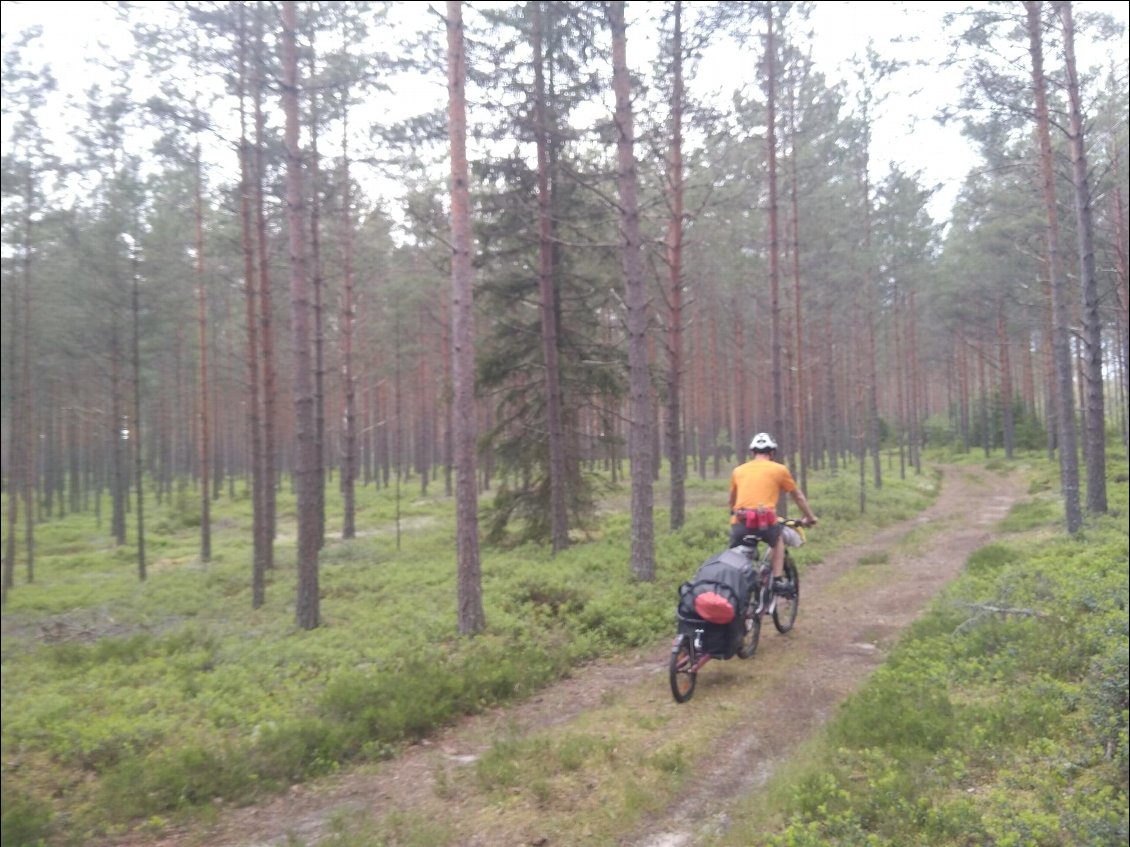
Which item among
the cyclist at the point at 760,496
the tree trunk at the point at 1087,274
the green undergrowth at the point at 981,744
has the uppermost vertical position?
the tree trunk at the point at 1087,274

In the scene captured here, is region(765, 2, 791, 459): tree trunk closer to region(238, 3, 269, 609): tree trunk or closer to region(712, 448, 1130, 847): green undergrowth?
region(712, 448, 1130, 847): green undergrowth

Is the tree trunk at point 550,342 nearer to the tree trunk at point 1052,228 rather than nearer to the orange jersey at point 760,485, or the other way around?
the orange jersey at point 760,485

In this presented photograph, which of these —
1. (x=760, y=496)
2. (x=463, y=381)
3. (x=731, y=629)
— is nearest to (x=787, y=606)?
(x=760, y=496)

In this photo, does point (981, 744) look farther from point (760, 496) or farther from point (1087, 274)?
point (1087, 274)

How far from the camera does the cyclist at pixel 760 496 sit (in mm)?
8039

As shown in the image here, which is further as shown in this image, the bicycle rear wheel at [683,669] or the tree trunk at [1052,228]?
the tree trunk at [1052,228]

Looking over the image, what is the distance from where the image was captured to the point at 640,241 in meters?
12.6

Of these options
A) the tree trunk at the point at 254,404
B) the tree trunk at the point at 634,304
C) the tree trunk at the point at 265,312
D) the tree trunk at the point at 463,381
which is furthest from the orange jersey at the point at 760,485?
the tree trunk at the point at 265,312

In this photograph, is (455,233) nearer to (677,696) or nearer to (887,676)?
(677,696)

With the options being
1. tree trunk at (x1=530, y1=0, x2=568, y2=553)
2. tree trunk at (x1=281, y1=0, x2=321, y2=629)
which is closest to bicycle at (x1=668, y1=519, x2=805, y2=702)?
tree trunk at (x1=281, y1=0, x2=321, y2=629)

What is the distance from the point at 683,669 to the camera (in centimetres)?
674

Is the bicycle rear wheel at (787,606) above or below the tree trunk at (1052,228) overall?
below

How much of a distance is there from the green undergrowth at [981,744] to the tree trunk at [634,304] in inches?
186

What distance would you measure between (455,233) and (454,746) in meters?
6.03
